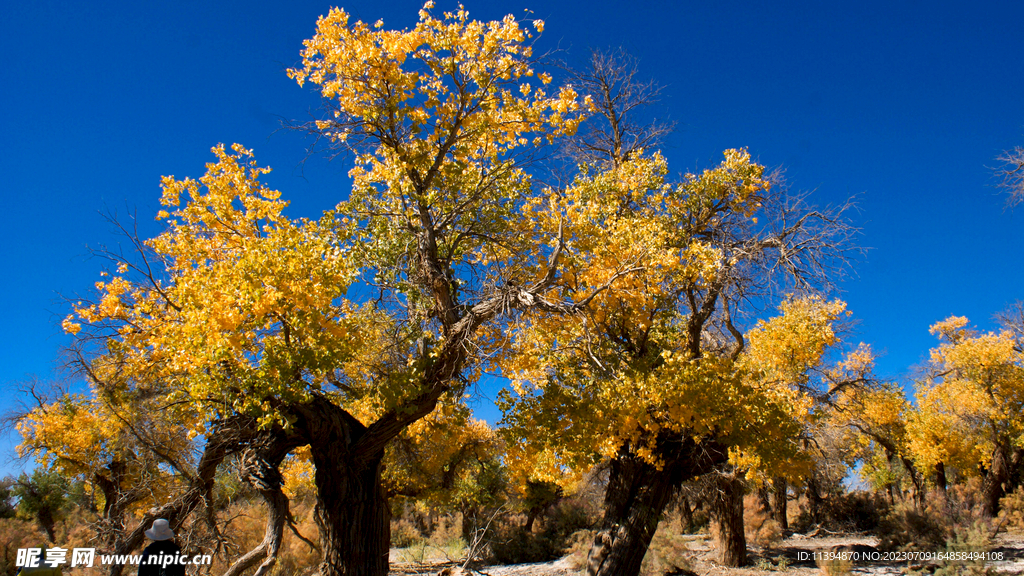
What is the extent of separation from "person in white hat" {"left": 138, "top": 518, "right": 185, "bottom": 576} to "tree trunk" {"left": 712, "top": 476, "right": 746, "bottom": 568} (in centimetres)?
1243

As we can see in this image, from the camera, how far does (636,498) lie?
902cm

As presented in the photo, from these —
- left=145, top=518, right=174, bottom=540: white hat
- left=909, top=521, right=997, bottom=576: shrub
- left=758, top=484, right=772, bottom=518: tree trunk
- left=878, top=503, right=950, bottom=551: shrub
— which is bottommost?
left=758, top=484, right=772, bottom=518: tree trunk

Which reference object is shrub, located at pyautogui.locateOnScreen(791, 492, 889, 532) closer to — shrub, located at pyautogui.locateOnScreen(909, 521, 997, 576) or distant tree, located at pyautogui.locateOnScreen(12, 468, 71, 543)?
shrub, located at pyautogui.locateOnScreen(909, 521, 997, 576)

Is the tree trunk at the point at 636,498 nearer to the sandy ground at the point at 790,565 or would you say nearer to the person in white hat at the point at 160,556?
the sandy ground at the point at 790,565

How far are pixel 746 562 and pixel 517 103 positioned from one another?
46.2ft

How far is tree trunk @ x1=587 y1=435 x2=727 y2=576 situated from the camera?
8.60 meters

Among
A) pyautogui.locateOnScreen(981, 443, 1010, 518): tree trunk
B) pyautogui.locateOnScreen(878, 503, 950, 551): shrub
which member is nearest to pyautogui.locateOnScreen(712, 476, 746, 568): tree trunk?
pyautogui.locateOnScreen(878, 503, 950, 551): shrub

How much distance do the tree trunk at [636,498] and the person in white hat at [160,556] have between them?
21.7 feet

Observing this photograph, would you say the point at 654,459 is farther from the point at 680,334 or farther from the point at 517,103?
the point at 517,103

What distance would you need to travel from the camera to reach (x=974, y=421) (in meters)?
18.7

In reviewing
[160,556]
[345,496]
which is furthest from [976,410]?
[160,556]

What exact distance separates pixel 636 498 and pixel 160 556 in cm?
732

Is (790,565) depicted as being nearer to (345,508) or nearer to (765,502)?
(765,502)

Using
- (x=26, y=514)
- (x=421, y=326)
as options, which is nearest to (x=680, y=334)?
(x=421, y=326)
